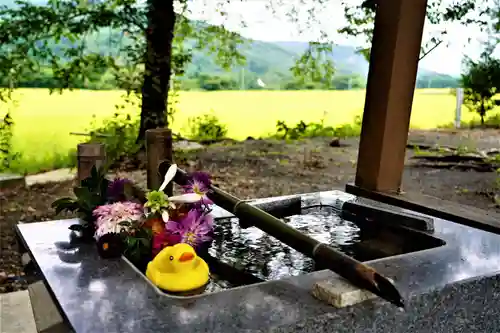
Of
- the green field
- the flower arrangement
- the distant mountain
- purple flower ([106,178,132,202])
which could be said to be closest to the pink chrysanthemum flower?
the flower arrangement

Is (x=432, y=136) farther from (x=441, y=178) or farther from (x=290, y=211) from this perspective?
(x=290, y=211)

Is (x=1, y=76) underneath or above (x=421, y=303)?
above

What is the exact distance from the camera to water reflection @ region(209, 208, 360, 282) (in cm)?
177

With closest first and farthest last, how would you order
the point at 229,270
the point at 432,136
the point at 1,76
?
the point at 229,270, the point at 1,76, the point at 432,136

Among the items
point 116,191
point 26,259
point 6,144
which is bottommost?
point 6,144

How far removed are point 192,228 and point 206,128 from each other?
19.2 ft

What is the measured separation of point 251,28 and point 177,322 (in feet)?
17.7

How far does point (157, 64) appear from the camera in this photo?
5316 millimetres

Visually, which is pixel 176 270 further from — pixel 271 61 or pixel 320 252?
pixel 271 61

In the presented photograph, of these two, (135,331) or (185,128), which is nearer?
(135,331)

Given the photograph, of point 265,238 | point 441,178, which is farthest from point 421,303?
point 441,178

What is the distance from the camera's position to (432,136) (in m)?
8.30

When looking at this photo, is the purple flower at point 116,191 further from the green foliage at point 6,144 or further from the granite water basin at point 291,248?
the green foliage at point 6,144

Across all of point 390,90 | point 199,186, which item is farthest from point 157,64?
point 199,186
